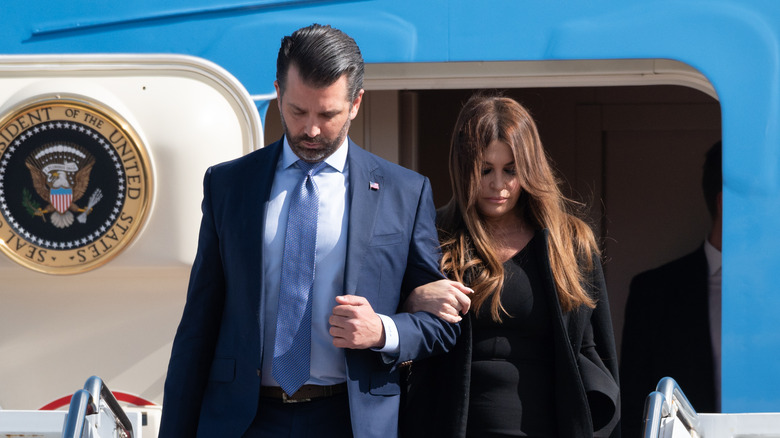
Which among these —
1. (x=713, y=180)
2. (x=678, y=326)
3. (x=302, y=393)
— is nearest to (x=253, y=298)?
(x=302, y=393)

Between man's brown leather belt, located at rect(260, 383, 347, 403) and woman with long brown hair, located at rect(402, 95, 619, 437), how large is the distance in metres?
0.30

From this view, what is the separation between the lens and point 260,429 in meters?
1.83

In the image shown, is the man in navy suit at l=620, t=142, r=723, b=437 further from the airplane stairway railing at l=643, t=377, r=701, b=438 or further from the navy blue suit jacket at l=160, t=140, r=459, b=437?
the navy blue suit jacket at l=160, t=140, r=459, b=437

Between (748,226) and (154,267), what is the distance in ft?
5.34

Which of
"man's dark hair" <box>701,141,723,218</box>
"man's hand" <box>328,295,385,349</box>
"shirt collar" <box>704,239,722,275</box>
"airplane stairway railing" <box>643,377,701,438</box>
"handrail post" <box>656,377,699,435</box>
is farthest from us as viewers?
"man's dark hair" <box>701,141,723,218</box>

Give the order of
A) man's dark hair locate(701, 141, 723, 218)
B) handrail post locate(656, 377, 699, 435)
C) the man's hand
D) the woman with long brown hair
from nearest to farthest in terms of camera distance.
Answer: the man's hand < handrail post locate(656, 377, 699, 435) < the woman with long brown hair < man's dark hair locate(701, 141, 723, 218)

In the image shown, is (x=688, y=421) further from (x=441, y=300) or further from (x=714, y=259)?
(x=714, y=259)

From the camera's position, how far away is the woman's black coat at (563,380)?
6.77 ft

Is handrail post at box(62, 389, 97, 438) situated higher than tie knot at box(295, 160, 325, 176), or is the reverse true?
tie knot at box(295, 160, 325, 176)

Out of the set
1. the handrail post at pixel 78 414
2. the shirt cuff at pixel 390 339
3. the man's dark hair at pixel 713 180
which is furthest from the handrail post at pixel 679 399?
the man's dark hair at pixel 713 180

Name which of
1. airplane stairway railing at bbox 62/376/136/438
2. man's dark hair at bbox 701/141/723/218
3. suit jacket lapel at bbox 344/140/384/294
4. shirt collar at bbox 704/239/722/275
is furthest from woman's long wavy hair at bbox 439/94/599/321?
man's dark hair at bbox 701/141/723/218

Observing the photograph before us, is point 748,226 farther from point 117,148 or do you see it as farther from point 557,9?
point 117,148

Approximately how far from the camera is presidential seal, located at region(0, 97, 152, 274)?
264 centimetres

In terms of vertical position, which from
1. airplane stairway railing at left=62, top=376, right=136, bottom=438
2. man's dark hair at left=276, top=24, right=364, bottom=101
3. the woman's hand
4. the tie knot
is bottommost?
airplane stairway railing at left=62, top=376, right=136, bottom=438
